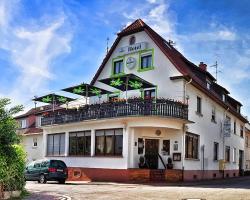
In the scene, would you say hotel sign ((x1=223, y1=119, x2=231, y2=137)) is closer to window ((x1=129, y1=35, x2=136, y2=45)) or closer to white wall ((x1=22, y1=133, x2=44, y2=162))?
window ((x1=129, y1=35, x2=136, y2=45))

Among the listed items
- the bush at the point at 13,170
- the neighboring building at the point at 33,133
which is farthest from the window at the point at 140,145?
the neighboring building at the point at 33,133

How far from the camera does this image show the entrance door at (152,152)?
30.5 metres

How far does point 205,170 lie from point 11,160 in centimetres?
2272

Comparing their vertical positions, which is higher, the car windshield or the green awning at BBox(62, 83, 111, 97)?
the green awning at BBox(62, 83, 111, 97)

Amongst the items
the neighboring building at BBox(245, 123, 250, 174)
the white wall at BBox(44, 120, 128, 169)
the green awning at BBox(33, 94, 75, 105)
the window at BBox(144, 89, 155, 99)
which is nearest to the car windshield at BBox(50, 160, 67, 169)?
the white wall at BBox(44, 120, 128, 169)

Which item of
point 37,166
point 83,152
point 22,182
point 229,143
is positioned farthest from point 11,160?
point 229,143

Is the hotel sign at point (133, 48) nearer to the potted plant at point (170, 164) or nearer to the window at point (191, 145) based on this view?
the window at point (191, 145)

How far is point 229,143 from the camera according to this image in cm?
4375

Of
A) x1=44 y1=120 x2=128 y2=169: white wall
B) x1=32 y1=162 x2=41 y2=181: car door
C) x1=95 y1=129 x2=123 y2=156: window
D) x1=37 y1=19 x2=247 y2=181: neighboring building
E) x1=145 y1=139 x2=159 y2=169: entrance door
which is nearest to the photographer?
x1=32 y1=162 x2=41 y2=181: car door

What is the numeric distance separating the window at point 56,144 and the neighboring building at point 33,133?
5070 mm

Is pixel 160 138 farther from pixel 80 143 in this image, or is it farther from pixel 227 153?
pixel 227 153

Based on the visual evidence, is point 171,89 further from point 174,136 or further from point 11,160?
point 11,160

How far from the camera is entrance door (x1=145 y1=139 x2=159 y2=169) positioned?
30.5 m

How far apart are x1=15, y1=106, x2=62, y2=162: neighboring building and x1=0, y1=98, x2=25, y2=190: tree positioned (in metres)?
26.8
